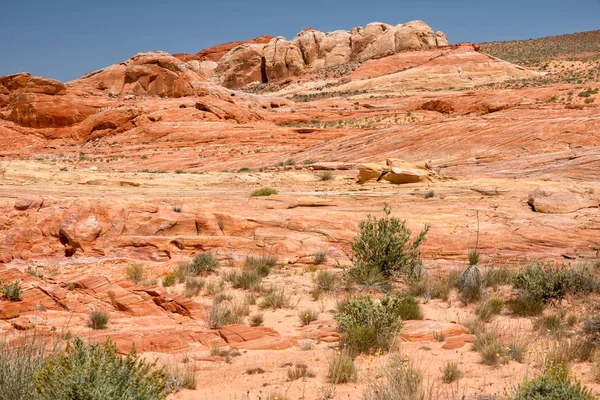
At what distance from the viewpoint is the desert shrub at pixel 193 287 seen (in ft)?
27.9

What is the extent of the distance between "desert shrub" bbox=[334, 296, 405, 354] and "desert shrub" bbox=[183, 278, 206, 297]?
2806mm

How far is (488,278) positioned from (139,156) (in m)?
23.9

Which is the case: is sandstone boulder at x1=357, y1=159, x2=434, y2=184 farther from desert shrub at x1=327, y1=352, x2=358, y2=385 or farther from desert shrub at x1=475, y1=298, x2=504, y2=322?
desert shrub at x1=327, y1=352, x2=358, y2=385

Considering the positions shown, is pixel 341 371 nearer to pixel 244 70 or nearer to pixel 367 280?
pixel 367 280

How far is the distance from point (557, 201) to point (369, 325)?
789 centimetres

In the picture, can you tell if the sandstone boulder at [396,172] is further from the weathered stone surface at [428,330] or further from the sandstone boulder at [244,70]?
the sandstone boulder at [244,70]

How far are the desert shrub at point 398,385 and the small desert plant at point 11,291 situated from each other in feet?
14.6

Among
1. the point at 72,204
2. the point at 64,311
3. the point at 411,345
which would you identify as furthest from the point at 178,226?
the point at 411,345

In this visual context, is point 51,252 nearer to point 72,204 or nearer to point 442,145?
point 72,204

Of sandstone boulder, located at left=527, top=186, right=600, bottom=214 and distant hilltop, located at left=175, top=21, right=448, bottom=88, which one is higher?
distant hilltop, located at left=175, top=21, right=448, bottom=88

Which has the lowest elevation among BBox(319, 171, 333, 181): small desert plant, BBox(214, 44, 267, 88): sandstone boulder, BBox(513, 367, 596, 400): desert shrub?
BBox(513, 367, 596, 400): desert shrub

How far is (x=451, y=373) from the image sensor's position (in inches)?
203

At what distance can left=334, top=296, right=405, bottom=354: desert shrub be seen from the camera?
6.09 metres

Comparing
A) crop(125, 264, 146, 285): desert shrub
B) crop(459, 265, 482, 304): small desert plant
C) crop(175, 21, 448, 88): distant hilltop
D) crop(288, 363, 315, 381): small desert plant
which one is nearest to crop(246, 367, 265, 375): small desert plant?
crop(288, 363, 315, 381): small desert plant
